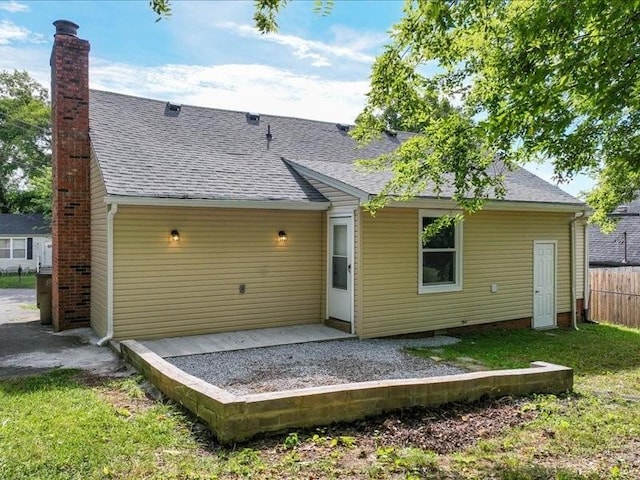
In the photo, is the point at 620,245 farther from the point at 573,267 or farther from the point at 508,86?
the point at 508,86

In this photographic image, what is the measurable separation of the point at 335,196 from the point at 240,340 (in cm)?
324

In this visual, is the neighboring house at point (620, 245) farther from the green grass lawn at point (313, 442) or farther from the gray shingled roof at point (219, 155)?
the green grass lawn at point (313, 442)

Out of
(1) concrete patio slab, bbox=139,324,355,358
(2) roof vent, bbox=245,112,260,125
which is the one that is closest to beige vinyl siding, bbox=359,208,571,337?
(1) concrete patio slab, bbox=139,324,355,358

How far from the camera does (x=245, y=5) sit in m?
3.95

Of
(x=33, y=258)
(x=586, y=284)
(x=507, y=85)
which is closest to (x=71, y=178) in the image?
(x=507, y=85)

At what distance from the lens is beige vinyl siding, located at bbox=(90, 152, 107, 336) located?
8.38 m

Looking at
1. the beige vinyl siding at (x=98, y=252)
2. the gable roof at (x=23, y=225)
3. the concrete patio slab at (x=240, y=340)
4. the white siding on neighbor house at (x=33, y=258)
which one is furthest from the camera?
the gable roof at (x=23, y=225)

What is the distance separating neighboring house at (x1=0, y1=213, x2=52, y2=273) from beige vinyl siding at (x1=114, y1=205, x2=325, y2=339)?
23.3m

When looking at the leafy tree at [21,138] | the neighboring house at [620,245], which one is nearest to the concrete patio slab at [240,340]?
the neighboring house at [620,245]

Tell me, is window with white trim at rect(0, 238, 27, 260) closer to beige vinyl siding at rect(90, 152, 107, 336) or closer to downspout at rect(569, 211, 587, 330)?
Answer: beige vinyl siding at rect(90, 152, 107, 336)

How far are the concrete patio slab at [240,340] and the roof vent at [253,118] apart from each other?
572 cm

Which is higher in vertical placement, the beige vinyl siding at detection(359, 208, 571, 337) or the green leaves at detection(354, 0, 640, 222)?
the green leaves at detection(354, 0, 640, 222)

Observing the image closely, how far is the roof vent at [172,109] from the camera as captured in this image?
11617 millimetres

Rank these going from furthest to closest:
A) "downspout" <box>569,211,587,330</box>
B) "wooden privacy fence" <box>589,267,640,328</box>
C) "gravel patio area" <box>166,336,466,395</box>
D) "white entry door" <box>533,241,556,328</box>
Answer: "wooden privacy fence" <box>589,267,640,328</box>
"downspout" <box>569,211,587,330</box>
"white entry door" <box>533,241,556,328</box>
"gravel patio area" <box>166,336,466,395</box>
